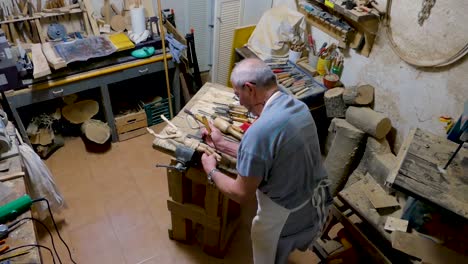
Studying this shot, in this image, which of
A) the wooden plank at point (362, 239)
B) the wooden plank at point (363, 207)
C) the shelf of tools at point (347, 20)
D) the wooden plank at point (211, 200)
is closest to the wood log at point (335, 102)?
the shelf of tools at point (347, 20)

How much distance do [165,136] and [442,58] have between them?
178 centimetres

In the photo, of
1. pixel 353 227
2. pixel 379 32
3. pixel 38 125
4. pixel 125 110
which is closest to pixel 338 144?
pixel 353 227

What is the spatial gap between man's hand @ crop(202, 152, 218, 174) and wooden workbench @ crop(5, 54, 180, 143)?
5.12 feet

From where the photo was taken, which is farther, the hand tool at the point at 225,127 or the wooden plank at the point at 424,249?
the hand tool at the point at 225,127

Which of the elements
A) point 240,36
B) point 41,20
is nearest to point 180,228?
point 240,36

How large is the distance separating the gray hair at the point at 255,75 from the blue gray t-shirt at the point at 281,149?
85mm

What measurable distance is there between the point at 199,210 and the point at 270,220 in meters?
0.62

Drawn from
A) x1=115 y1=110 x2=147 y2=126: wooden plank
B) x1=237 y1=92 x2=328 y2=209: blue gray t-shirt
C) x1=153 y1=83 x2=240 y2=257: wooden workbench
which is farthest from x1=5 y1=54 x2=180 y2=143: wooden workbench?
x1=237 y1=92 x2=328 y2=209: blue gray t-shirt

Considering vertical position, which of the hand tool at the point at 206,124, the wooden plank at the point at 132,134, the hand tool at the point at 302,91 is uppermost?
the hand tool at the point at 206,124

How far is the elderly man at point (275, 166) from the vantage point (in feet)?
5.02

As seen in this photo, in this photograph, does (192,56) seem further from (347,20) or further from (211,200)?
(211,200)

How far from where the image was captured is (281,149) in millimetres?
1539

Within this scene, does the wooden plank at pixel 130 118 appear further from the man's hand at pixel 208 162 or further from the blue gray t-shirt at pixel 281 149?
the blue gray t-shirt at pixel 281 149

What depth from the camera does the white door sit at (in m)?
3.40
